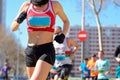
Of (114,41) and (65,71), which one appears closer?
(65,71)

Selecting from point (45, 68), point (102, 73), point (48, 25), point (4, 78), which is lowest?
point (4, 78)

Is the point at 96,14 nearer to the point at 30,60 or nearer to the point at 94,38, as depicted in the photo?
the point at 30,60

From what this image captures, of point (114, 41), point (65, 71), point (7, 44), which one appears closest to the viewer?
point (65, 71)

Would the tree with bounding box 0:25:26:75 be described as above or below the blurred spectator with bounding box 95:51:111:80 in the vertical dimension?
below

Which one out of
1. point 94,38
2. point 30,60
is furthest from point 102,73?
point 94,38

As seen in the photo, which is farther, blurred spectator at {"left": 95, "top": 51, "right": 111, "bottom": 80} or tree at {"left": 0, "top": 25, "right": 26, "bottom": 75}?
tree at {"left": 0, "top": 25, "right": 26, "bottom": 75}

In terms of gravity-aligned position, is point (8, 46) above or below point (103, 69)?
below

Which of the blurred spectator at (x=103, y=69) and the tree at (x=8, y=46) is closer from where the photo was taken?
the blurred spectator at (x=103, y=69)

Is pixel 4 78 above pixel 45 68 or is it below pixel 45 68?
below

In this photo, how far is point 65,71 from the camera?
1236 cm

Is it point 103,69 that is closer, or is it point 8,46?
A: point 103,69

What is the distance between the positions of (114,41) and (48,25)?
10489cm

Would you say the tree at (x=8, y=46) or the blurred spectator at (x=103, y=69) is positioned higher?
the blurred spectator at (x=103, y=69)

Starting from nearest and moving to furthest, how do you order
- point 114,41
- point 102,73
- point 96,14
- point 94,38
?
point 102,73 → point 96,14 → point 114,41 → point 94,38
